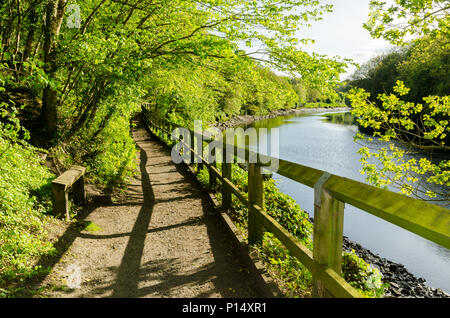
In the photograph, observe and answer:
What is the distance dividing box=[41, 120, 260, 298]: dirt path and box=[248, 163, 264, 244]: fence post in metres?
0.40

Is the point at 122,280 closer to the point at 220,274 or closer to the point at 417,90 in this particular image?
the point at 220,274

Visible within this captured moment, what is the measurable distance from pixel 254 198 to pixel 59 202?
315cm

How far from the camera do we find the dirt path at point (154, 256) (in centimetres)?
346

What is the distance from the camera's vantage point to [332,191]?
2.19 meters

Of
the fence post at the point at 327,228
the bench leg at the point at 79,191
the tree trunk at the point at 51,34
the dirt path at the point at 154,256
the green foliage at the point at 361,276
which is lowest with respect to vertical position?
the green foliage at the point at 361,276

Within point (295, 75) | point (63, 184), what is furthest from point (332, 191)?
point (295, 75)

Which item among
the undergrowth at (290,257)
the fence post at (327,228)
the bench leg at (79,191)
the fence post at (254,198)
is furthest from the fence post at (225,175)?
the fence post at (327,228)

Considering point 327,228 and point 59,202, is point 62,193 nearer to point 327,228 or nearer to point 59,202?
point 59,202

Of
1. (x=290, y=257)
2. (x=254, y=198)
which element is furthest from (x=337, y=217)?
(x=290, y=257)

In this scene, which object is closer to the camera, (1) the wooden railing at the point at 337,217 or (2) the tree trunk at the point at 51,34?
(1) the wooden railing at the point at 337,217

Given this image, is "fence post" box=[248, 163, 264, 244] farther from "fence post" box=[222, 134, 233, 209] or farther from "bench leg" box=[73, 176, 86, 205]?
"bench leg" box=[73, 176, 86, 205]

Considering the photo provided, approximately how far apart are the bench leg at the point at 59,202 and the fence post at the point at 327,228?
4116 millimetres

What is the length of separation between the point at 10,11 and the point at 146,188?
518 centimetres

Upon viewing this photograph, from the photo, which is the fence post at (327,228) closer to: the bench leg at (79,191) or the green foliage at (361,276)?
the green foliage at (361,276)
